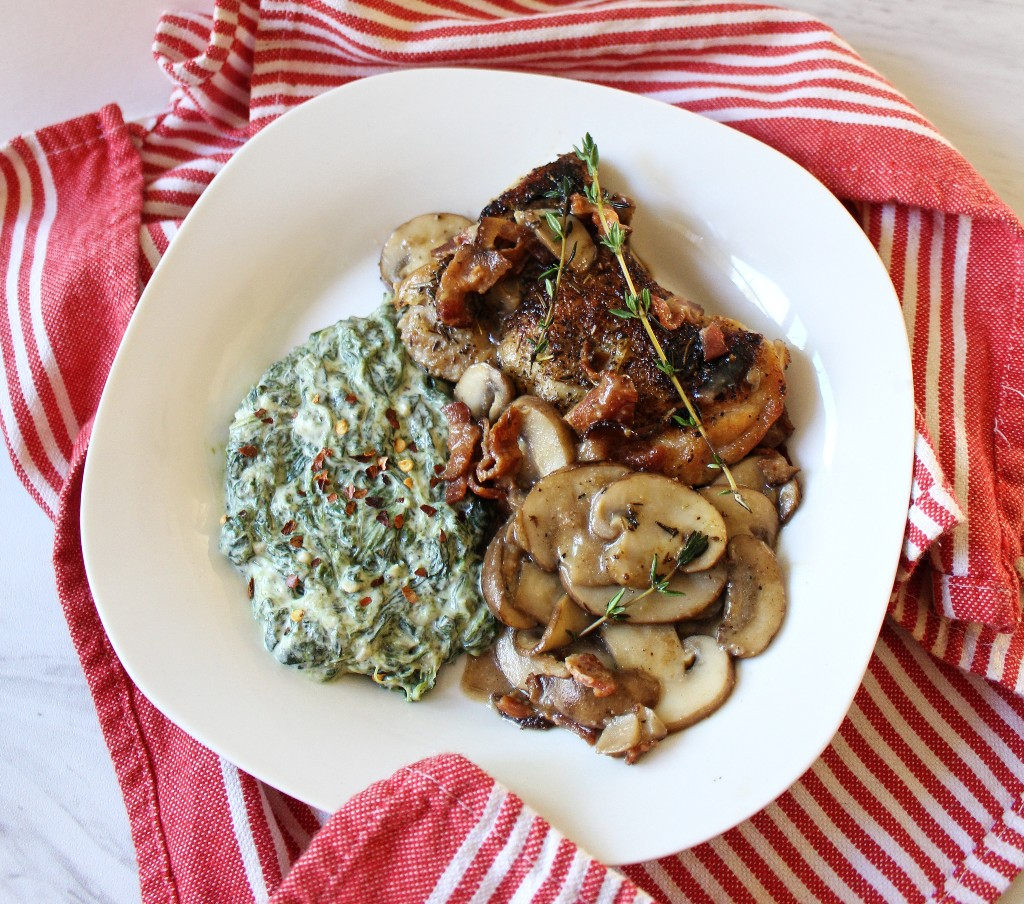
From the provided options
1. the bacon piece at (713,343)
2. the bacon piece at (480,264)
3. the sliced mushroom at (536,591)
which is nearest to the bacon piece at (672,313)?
the bacon piece at (713,343)

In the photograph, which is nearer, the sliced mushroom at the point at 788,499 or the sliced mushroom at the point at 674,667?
the sliced mushroom at the point at 674,667

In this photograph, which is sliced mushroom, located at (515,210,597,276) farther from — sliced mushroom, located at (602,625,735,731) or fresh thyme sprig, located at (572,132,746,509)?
sliced mushroom, located at (602,625,735,731)

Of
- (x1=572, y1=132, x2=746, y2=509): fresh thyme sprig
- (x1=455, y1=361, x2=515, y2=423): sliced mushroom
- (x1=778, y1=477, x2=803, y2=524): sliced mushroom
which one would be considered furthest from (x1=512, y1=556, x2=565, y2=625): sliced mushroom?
(x1=778, y1=477, x2=803, y2=524): sliced mushroom

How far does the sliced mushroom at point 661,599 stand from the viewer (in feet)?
10.3

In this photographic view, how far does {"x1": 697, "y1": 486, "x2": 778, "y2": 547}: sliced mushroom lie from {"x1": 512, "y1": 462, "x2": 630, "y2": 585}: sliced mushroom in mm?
317

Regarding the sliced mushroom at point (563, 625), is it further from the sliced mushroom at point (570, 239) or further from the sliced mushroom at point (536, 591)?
the sliced mushroom at point (570, 239)

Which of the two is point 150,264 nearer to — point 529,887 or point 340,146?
point 340,146

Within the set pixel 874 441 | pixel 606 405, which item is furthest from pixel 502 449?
pixel 874 441

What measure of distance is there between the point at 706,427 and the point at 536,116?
52.8 inches

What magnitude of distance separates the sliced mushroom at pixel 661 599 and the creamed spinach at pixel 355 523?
0.37 metres

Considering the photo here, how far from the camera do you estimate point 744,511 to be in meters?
3.23

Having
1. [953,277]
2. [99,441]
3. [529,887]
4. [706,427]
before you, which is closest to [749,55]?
[953,277]

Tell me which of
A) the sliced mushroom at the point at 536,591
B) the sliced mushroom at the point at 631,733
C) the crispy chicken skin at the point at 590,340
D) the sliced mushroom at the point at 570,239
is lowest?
the sliced mushroom at the point at 631,733

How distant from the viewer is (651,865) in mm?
3395
